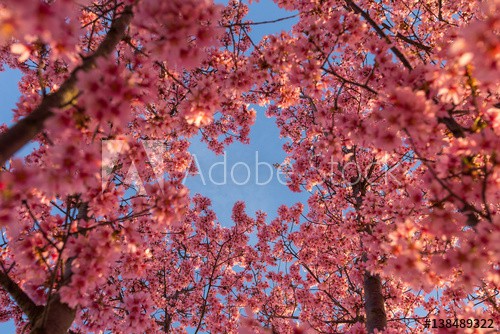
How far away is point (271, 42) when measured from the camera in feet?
15.1

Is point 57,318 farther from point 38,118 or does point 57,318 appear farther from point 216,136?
point 216,136

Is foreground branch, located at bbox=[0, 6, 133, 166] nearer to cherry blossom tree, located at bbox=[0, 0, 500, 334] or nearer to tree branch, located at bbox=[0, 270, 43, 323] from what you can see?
cherry blossom tree, located at bbox=[0, 0, 500, 334]

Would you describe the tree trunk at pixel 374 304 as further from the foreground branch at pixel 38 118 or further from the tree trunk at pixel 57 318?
the foreground branch at pixel 38 118

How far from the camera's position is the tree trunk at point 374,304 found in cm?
600

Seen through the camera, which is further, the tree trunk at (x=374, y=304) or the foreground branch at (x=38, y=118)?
the tree trunk at (x=374, y=304)

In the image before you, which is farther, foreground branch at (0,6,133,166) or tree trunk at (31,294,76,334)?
tree trunk at (31,294,76,334)

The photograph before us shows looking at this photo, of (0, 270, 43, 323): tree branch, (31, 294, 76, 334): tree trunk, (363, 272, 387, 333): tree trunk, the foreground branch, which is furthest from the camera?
(363, 272, 387, 333): tree trunk

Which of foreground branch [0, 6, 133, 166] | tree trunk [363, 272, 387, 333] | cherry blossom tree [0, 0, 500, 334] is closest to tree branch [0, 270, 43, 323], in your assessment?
cherry blossom tree [0, 0, 500, 334]

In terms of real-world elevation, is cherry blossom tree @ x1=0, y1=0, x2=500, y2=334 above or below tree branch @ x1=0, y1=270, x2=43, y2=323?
above

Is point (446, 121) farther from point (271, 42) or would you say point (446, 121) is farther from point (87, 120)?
point (87, 120)

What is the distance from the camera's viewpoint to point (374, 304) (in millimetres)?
6406

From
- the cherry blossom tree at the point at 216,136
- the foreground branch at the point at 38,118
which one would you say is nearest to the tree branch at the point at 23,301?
the cherry blossom tree at the point at 216,136

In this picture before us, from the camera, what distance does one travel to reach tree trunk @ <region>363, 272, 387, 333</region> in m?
6.00

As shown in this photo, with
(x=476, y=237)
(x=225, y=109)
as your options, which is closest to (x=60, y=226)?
(x=225, y=109)
